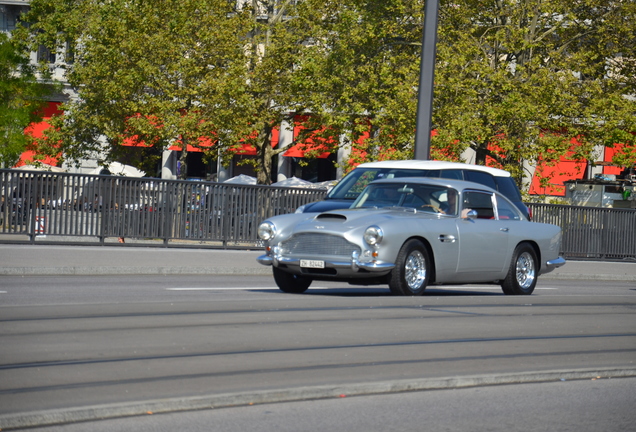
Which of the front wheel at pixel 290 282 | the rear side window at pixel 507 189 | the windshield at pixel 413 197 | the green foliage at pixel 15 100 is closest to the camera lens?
the front wheel at pixel 290 282

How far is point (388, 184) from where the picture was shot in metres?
13.7

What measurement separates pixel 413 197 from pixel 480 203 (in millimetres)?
1054

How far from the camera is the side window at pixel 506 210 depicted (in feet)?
46.4

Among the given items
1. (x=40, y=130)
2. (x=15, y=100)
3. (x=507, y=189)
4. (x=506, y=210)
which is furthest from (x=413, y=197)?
(x=40, y=130)

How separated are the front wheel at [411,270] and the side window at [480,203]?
1327 millimetres

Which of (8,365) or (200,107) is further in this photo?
(200,107)

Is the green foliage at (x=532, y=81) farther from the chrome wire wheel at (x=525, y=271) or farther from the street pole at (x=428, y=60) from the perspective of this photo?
the chrome wire wheel at (x=525, y=271)

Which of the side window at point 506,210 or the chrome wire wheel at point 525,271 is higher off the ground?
the side window at point 506,210

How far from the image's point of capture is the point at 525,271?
1435 cm

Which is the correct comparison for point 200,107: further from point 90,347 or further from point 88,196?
point 90,347

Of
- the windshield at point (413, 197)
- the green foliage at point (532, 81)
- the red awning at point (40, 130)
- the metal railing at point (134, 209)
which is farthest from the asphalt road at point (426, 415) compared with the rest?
the red awning at point (40, 130)

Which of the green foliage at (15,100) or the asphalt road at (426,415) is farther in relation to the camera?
the green foliage at (15,100)

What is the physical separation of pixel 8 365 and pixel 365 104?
29.7m

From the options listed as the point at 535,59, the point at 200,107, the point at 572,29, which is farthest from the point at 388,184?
the point at 200,107
